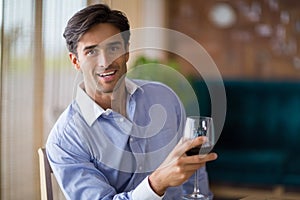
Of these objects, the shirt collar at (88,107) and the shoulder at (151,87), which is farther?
the shoulder at (151,87)

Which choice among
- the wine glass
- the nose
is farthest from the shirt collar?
the wine glass

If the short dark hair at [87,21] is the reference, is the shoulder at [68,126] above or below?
below

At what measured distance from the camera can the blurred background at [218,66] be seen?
2.26 meters

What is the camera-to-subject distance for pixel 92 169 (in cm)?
135

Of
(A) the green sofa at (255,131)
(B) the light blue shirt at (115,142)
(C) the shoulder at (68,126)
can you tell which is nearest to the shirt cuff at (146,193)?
(B) the light blue shirt at (115,142)

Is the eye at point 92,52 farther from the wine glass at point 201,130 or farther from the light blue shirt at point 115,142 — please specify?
the wine glass at point 201,130

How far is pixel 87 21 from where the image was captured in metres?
1.36

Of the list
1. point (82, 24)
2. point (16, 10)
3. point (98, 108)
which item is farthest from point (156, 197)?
point (16, 10)

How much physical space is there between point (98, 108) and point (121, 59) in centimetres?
15

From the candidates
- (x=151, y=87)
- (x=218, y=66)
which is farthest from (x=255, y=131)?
(x=151, y=87)

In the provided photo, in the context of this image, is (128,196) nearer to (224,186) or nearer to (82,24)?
(82,24)

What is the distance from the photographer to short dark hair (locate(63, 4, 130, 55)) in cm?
136

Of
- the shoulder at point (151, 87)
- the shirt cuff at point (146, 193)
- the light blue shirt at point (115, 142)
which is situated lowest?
the shirt cuff at point (146, 193)

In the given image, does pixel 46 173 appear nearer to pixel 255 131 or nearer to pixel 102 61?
pixel 102 61
